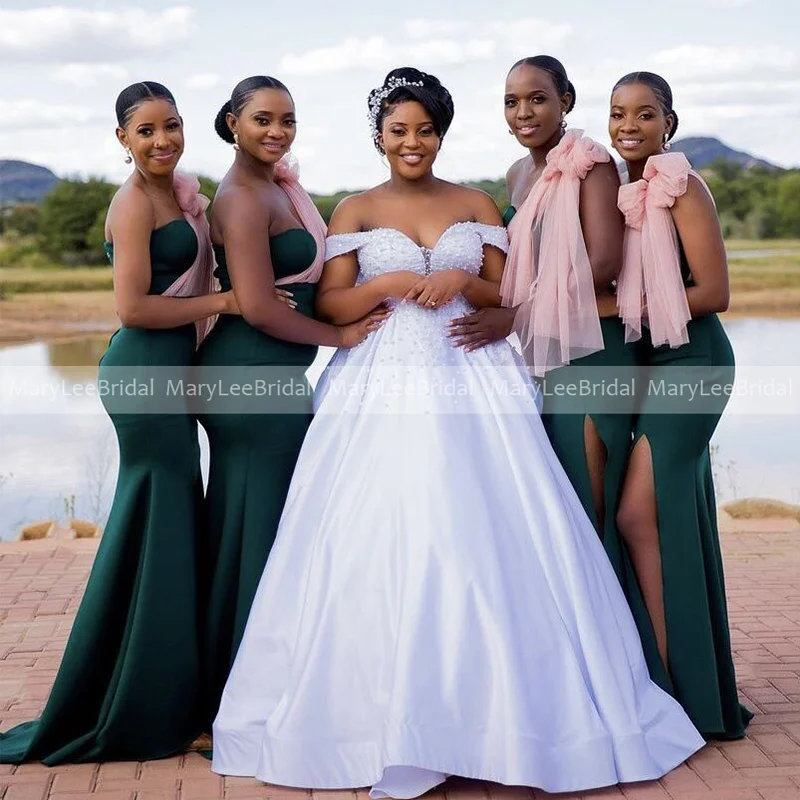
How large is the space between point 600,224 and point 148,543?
6.09 feet

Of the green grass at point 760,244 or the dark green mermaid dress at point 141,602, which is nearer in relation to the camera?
the dark green mermaid dress at point 141,602

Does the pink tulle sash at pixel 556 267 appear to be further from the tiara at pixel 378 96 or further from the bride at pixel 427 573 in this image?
the tiara at pixel 378 96

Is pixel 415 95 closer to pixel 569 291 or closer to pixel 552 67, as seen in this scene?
pixel 552 67

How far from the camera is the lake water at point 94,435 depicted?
37.3 ft

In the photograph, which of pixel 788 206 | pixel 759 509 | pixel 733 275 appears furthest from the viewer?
pixel 733 275

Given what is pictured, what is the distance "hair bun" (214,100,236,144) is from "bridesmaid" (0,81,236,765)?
0.81 ft

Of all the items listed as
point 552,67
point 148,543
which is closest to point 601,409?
point 552,67

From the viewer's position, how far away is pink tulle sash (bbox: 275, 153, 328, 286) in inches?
163

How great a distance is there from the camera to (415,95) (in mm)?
3975

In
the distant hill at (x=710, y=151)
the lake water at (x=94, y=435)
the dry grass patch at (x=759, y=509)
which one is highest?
the distant hill at (x=710, y=151)

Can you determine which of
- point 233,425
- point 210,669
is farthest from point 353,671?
point 233,425

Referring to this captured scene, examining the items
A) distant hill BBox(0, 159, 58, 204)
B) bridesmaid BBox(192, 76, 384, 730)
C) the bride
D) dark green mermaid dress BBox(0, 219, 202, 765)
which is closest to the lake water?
distant hill BBox(0, 159, 58, 204)

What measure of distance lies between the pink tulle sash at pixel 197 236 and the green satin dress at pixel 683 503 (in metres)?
1.53

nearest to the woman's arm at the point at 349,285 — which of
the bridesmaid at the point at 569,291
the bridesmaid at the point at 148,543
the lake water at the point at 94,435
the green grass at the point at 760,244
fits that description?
A: the bridesmaid at the point at 569,291
